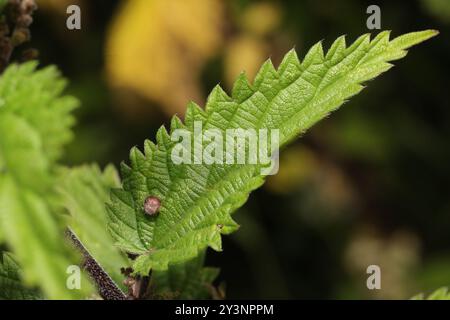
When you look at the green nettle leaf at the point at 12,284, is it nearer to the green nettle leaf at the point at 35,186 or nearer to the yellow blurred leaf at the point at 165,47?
the green nettle leaf at the point at 35,186

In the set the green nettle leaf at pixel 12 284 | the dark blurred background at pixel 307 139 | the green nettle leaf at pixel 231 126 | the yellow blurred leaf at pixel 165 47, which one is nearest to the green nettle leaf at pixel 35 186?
the green nettle leaf at pixel 231 126

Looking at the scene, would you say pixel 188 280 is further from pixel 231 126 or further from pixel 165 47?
pixel 165 47

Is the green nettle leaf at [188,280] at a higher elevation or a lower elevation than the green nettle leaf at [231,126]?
lower

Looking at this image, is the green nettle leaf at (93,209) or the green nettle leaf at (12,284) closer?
the green nettle leaf at (12,284)

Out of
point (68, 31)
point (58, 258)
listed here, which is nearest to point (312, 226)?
point (68, 31)

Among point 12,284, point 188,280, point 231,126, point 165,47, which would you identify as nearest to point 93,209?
point 188,280

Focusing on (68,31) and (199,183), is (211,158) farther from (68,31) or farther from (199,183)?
(68,31)

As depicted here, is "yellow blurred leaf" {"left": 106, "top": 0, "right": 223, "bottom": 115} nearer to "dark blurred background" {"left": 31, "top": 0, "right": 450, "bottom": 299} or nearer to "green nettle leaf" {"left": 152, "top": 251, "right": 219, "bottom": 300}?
"dark blurred background" {"left": 31, "top": 0, "right": 450, "bottom": 299}
